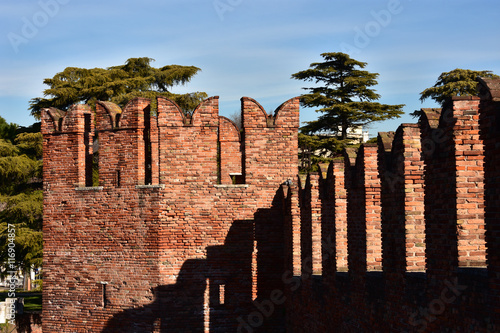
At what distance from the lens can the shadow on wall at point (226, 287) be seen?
543 inches

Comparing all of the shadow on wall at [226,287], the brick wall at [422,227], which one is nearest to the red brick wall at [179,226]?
the shadow on wall at [226,287]

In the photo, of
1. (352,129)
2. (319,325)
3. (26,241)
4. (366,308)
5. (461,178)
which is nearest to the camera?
(461,178)

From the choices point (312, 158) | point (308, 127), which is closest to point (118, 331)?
point (312, 158)

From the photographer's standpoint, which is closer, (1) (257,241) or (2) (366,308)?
(2) (366,308)

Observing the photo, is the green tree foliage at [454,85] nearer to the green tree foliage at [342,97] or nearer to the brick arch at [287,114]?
the green tree foliage at [342,97]

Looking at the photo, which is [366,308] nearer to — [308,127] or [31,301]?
[308,127]

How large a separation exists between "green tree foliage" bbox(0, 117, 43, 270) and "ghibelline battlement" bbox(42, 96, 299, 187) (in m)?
13.5

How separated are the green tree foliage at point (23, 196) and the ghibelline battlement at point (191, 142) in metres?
13.5

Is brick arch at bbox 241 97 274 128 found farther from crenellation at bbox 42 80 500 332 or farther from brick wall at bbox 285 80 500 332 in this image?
brick wall at bbox 285 80 500 332

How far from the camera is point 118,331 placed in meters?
14.1

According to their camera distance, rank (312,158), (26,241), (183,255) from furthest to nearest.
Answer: (312,158), (26,241), (183,255)

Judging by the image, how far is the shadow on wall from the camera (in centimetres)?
1378

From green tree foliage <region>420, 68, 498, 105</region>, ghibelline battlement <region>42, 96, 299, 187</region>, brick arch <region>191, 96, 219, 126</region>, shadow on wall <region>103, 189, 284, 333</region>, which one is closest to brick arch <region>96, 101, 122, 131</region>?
ghibelline battlement <region>42, 96, 299, 187</region>

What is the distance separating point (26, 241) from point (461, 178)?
23.5m
